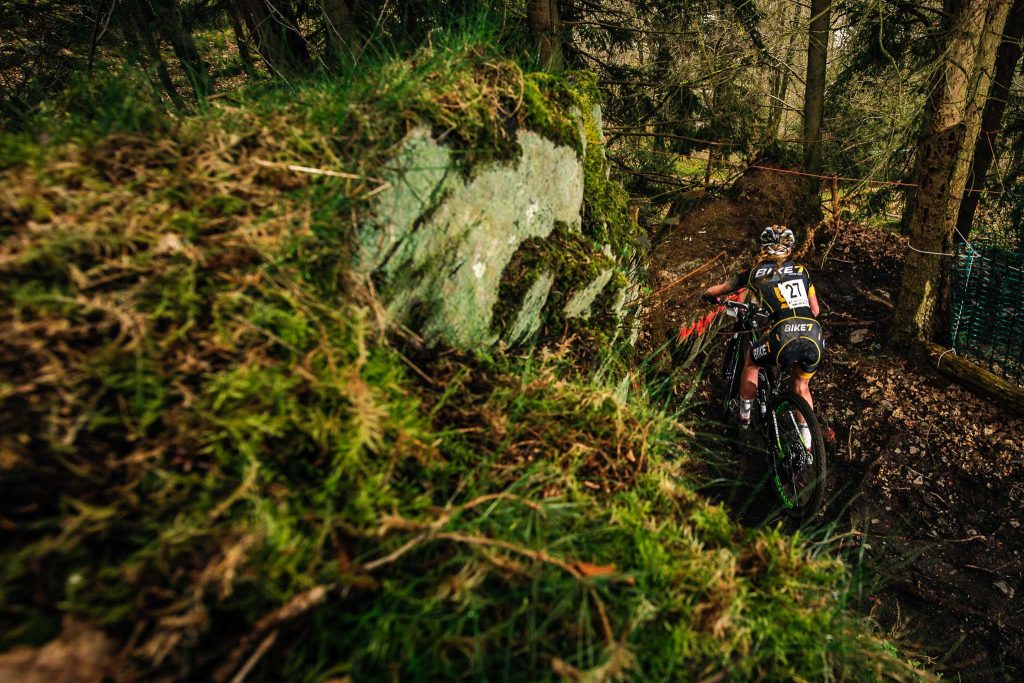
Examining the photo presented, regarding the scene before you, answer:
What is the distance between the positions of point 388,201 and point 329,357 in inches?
28.1

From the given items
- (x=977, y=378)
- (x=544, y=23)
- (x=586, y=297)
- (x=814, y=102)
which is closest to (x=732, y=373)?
(x=977, y=378)

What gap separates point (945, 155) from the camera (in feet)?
18.9

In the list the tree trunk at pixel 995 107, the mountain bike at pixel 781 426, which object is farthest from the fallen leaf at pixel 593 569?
the tree trunk at pixel 995 107

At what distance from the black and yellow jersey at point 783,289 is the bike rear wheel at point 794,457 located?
78 cm

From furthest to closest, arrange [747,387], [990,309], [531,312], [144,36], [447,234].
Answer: [990,309], [747,387], [144,36], [531,312], [447,234]

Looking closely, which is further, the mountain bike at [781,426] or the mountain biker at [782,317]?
the mountain biker at [782,317]

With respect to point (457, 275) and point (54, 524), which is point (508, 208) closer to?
point (457, 275)

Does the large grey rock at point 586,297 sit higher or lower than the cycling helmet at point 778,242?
lower

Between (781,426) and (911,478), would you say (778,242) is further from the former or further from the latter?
(911,478)

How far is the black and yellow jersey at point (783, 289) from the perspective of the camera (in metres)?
4.69

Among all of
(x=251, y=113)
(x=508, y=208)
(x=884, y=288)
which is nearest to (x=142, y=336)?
(x=251, y=113)

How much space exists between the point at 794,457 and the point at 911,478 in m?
1.80

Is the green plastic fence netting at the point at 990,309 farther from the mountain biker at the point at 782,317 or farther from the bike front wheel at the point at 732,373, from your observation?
the bike front wheel at the point at 732,373

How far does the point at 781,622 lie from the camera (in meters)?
1.49
